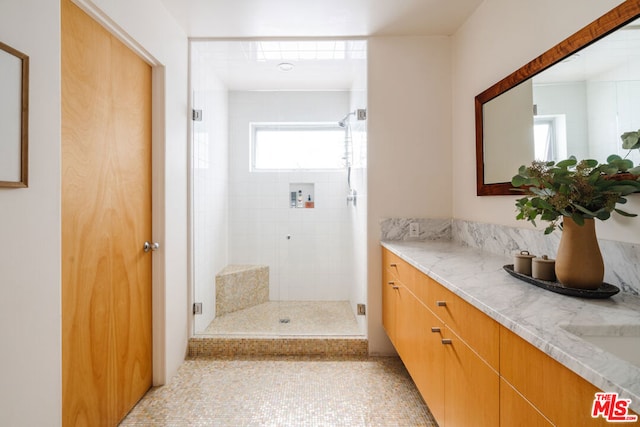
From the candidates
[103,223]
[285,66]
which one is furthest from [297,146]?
[103,223]

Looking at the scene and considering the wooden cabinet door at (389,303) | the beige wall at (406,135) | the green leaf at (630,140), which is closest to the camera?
the green leaf at (630,140)

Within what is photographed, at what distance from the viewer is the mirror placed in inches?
42.8

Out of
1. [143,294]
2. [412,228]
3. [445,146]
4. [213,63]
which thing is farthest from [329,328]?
[213,63]

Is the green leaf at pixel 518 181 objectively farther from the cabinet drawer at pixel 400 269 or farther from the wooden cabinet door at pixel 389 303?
the wooden cabinet door at pixel 389 303

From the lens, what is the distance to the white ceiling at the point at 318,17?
2025 millimetres

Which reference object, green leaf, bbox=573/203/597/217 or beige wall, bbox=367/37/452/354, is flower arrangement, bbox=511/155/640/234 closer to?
green leaf, bbox=573/203/597/217

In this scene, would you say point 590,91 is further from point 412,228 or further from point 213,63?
point 213,63

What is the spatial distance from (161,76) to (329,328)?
88.0 inches

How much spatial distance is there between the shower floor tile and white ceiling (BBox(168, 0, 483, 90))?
2181mm

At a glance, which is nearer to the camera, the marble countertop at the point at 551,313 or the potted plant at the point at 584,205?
the marble countertop at the point at 551,313

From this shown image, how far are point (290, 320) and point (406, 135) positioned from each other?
185cm

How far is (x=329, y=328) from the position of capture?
2654 mm

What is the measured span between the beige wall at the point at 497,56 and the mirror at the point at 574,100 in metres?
0.08

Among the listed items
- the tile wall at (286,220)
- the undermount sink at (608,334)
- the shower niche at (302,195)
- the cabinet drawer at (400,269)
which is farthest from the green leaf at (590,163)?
the shower niche at (302,195)
